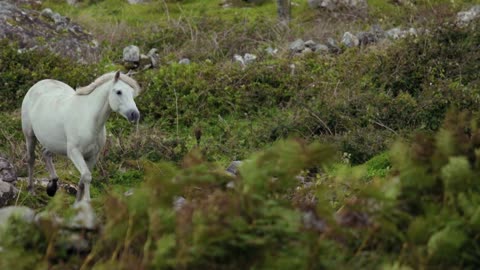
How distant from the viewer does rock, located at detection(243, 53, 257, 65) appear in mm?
17666

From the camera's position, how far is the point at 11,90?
15656 millimetres

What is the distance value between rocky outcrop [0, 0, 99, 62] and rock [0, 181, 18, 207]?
284 inches

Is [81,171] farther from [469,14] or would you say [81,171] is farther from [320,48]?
[469,14]

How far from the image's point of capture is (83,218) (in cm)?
618

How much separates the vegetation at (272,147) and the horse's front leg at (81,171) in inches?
13.3

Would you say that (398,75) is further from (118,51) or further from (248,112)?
(118,51)

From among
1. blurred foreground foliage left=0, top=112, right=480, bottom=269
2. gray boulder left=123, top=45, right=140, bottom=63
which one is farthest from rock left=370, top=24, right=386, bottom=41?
blurred foreground foliage left=0, top=112, right=480, bottom=269

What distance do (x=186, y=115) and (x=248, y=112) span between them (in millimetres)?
1067

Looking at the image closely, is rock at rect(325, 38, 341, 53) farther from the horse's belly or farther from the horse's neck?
the horse's neck

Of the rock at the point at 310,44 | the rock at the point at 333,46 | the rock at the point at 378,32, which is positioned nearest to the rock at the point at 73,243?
the rock at the point at 333,46

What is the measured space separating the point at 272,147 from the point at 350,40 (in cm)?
1188

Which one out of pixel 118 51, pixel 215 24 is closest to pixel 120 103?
pixel 118 51

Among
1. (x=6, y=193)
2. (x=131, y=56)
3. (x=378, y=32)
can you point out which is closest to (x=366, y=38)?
(x=378, y=32)

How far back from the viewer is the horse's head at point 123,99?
33.2 ft
